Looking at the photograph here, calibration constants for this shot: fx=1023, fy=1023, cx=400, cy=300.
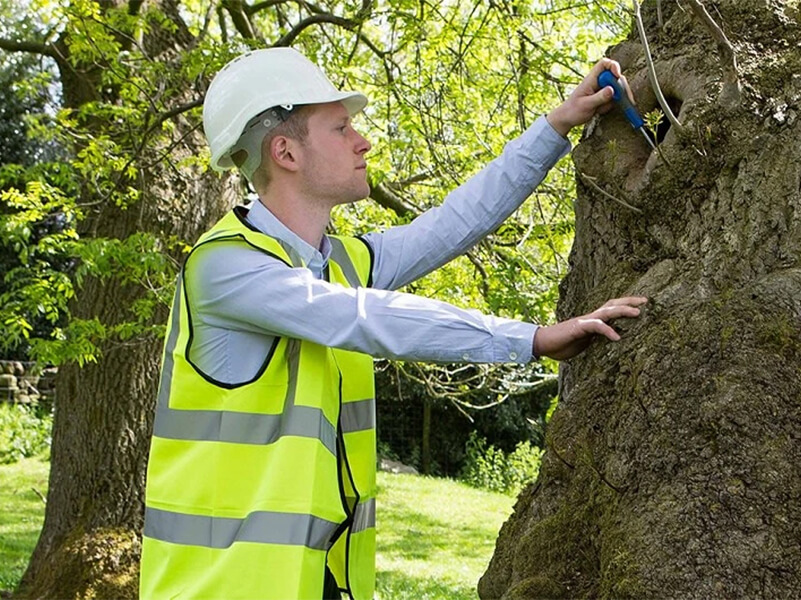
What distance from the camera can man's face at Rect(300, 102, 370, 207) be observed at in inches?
102

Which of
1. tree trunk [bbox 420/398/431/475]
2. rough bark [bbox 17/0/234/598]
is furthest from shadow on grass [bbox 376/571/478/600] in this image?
tree trunk [bbox 420/398/431/475]

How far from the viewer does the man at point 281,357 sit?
7.45ft

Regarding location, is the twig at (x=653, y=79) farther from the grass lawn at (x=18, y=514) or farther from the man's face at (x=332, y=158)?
the grass lawn at (x=18, y=514)

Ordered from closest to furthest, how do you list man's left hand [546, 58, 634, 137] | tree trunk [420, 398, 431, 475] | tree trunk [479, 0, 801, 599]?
tree trunk [479, 0, 801, 599] → man's left hand [546, 58, 634, 137] → tree trunk [420, 398, 431, 475]

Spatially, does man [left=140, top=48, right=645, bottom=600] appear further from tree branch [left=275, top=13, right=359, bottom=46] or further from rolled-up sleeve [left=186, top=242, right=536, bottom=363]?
tree branch [left=275, top=13, right=359, bottom=46]

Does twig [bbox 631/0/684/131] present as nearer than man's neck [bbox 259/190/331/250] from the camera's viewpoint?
Yes

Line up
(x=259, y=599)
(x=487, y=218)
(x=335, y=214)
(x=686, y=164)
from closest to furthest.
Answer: (x=259, y=599) < (x=686, y=164) < (x=487, y=218) < (x=335, y=214)

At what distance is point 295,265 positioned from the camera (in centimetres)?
251

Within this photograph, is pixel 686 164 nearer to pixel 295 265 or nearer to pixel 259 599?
pixel 295 265

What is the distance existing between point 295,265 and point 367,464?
53cm

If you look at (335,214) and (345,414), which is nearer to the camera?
(345,414)

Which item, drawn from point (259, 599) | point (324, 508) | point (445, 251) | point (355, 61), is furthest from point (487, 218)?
point (355, 61)

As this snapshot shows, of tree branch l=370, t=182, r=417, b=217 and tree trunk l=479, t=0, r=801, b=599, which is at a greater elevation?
tree branch l=370, t=182, r=417, b=217

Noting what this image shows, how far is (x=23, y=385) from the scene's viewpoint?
17.8 m
